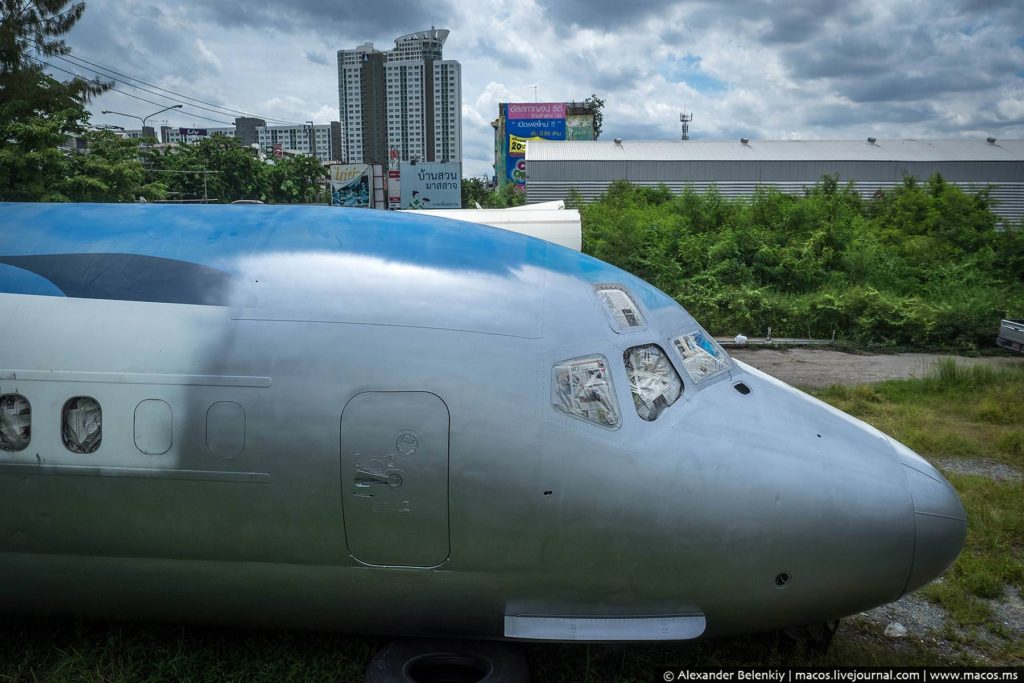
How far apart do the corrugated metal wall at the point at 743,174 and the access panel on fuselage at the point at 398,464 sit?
137ft

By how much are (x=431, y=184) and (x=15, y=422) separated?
47.7 m

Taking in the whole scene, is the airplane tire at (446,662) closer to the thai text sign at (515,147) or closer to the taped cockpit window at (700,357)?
the taped cockpit window at (700,357)

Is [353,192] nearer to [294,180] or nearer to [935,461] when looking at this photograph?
[294,180]

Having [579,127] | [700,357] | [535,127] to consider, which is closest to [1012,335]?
[700,357]

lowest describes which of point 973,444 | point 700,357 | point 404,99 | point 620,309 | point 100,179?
point 973,444

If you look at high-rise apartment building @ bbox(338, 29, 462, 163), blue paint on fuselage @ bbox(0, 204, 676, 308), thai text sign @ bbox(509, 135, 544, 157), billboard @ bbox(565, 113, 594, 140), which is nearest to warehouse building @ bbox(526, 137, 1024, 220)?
thai text sign @ bbox(509, 135, 544, 157)

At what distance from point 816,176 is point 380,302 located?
48.6 meters

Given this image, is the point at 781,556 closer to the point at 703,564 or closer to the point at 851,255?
the point at 703,564

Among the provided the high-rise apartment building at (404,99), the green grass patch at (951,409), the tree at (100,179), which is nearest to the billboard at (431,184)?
the tree at (100,179)

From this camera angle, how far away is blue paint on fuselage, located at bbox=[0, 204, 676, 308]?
202 inches

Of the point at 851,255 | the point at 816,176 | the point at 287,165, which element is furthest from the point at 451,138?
the point at 851,255

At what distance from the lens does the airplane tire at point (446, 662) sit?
16.0 feet

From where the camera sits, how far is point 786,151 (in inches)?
1982

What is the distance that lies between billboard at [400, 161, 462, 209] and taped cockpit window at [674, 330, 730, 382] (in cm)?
4606
